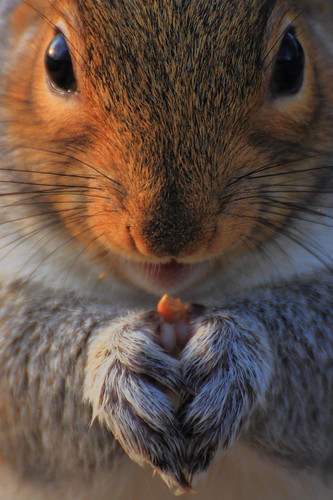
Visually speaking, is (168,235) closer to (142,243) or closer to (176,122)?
(142,243)

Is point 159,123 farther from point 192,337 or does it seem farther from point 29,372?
point 29,372

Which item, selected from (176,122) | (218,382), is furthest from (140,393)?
(176,122)

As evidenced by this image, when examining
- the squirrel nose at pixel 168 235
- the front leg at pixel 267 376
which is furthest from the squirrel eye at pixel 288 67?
the front leg at pixel 267 376

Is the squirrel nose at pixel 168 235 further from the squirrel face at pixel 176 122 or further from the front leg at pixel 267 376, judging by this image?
the front leg at pixel 267 376

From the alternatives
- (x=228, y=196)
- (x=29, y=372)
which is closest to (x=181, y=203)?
(x=228, y=196)

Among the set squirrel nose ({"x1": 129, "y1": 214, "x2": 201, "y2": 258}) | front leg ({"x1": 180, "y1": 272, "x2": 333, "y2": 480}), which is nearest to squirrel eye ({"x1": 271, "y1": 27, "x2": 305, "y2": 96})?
squirrel nose ({"x1": 129, "y1": 214, "x2": 201, "y2": 258})

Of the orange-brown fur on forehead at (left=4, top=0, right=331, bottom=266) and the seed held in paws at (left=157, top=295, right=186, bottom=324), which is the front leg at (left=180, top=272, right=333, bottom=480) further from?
the orange-brown fur on forehead at (left=4, top=0, right=331, bottom=266)
